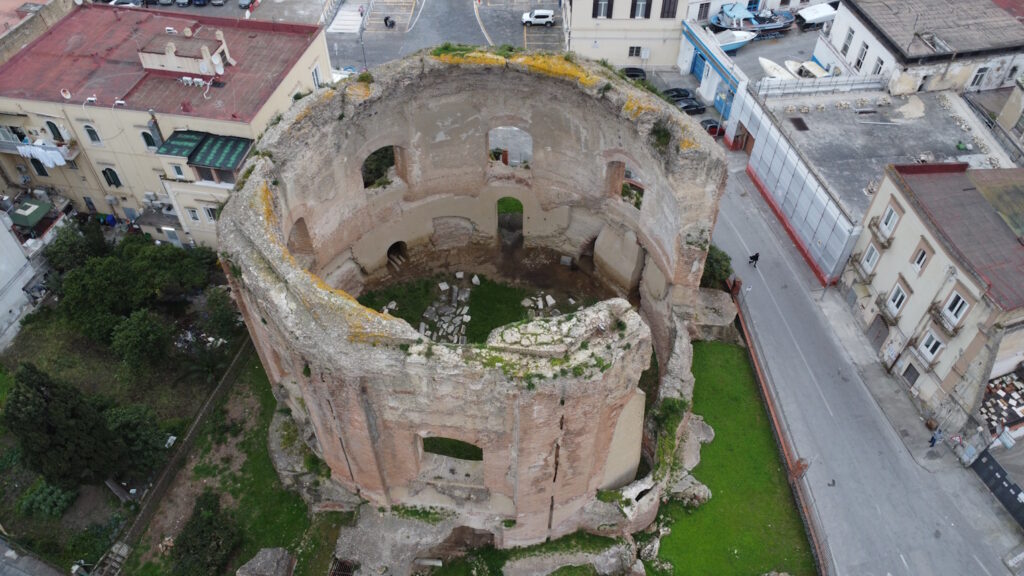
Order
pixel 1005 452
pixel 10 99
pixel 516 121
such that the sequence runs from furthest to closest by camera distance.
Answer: pixel 10 99
pixel 516 121
pixel 1005 452

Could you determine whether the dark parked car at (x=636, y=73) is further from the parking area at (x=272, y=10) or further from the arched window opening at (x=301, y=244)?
the arched window opening at (x=301, y=244)

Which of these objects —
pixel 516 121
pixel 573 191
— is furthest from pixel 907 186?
pixel 516 121

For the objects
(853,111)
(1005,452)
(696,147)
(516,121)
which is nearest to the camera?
(696,147)

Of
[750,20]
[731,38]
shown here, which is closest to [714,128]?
[731,38]

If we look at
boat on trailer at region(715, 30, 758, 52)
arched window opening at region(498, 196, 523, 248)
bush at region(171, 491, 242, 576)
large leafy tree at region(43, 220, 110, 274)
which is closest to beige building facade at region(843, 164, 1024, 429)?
arched window opening at region(498, 196, 523, 248)

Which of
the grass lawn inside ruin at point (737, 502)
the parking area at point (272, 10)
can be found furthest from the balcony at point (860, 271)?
the parking area at point (272, 10)

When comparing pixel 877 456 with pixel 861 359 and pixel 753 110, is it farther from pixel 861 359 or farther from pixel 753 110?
pixel 753 110

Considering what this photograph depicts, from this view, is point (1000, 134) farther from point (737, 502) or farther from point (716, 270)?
point (737, 502)

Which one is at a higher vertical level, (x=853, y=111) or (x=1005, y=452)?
(x=853, y=111)

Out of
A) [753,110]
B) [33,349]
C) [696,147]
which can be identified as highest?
[696,147]
